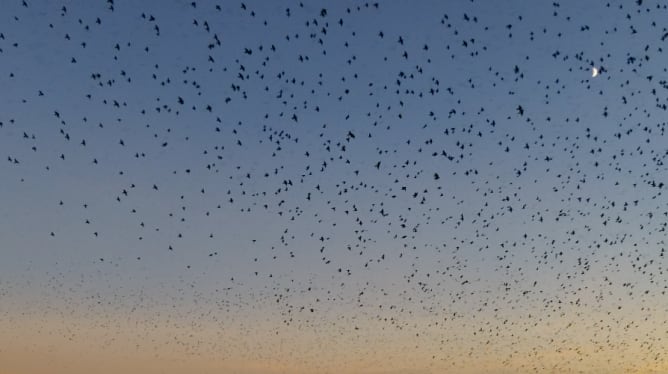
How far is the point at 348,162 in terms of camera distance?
30.8m

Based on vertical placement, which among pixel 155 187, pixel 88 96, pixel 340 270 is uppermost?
pixel 88 96

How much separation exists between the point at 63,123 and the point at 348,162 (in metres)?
11.3

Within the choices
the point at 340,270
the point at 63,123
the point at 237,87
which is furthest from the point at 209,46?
the point at 340,270

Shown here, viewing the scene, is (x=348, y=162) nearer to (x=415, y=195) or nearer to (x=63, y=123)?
(x=415, y=195)

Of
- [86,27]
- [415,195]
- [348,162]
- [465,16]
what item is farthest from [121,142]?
[465,16]

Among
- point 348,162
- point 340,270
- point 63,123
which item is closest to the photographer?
point 63,123

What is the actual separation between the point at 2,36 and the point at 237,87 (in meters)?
9.15

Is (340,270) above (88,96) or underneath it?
underneath

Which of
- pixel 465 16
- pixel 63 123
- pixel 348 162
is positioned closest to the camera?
pixel 465 16

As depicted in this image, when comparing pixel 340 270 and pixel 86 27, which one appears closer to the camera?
pixel 86 27

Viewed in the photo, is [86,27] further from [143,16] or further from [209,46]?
[209,46]

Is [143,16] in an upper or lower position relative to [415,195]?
upper

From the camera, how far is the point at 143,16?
88.6 ft

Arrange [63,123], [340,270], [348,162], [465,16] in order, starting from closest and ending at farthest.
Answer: [465,16]
[63,123]
[348,162]
[340,270]
